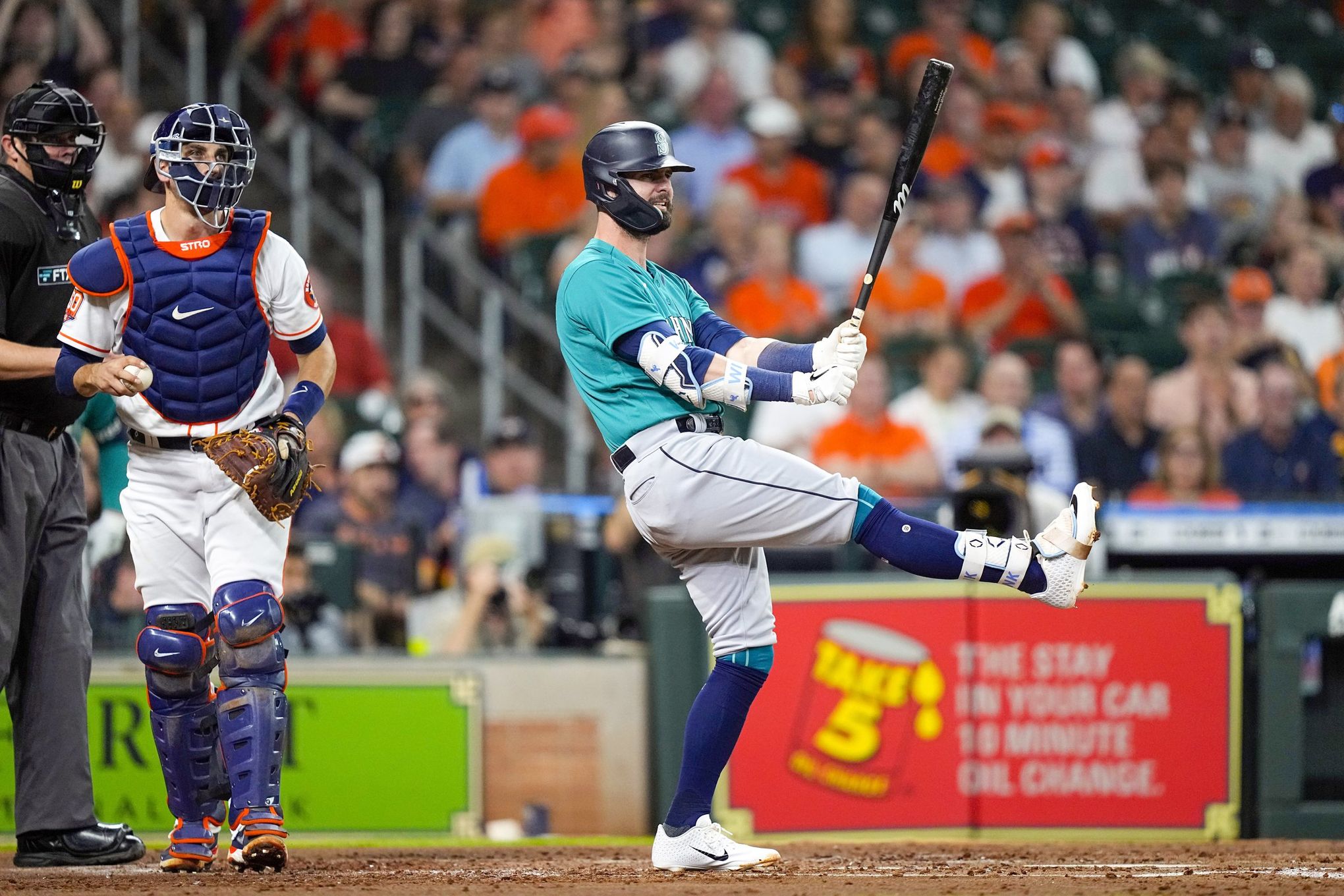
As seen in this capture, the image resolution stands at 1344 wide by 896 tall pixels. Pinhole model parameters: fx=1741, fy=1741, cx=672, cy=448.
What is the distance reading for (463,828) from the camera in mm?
6984

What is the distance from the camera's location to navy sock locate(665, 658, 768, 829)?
15.2ft

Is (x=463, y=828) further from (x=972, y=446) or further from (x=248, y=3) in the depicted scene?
(x=248, y=3)

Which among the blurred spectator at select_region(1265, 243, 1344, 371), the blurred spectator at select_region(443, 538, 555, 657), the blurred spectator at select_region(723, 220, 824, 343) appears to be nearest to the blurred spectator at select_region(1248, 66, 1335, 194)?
the blurred spectator at select_region(1265, 243, 1344, 371)

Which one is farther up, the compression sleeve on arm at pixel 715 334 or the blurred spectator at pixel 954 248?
the blurred spectator at pixel 954 248

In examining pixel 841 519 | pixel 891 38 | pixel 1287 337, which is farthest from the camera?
pixel 891 38

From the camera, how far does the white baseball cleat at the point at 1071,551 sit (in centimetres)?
453

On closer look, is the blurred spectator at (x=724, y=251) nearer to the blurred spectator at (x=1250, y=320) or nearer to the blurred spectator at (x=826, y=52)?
the blurred spectator at (x=826, y=52)

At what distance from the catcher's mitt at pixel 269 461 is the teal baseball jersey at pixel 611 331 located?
79cm

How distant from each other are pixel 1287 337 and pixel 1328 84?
12.3 feet

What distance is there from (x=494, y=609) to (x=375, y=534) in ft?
2.72

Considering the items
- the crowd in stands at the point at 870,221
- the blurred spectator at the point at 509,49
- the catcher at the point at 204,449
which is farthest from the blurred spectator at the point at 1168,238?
the catcher at the point at 204,449

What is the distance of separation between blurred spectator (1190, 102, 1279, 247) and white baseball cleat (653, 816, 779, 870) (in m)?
8.03

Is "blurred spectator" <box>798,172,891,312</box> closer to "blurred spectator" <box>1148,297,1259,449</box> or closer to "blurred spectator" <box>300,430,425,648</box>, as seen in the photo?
"blurred spectator" <box>1148,297,1259,449</box>

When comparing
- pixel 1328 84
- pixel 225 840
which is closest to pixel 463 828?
pixel 225 840
